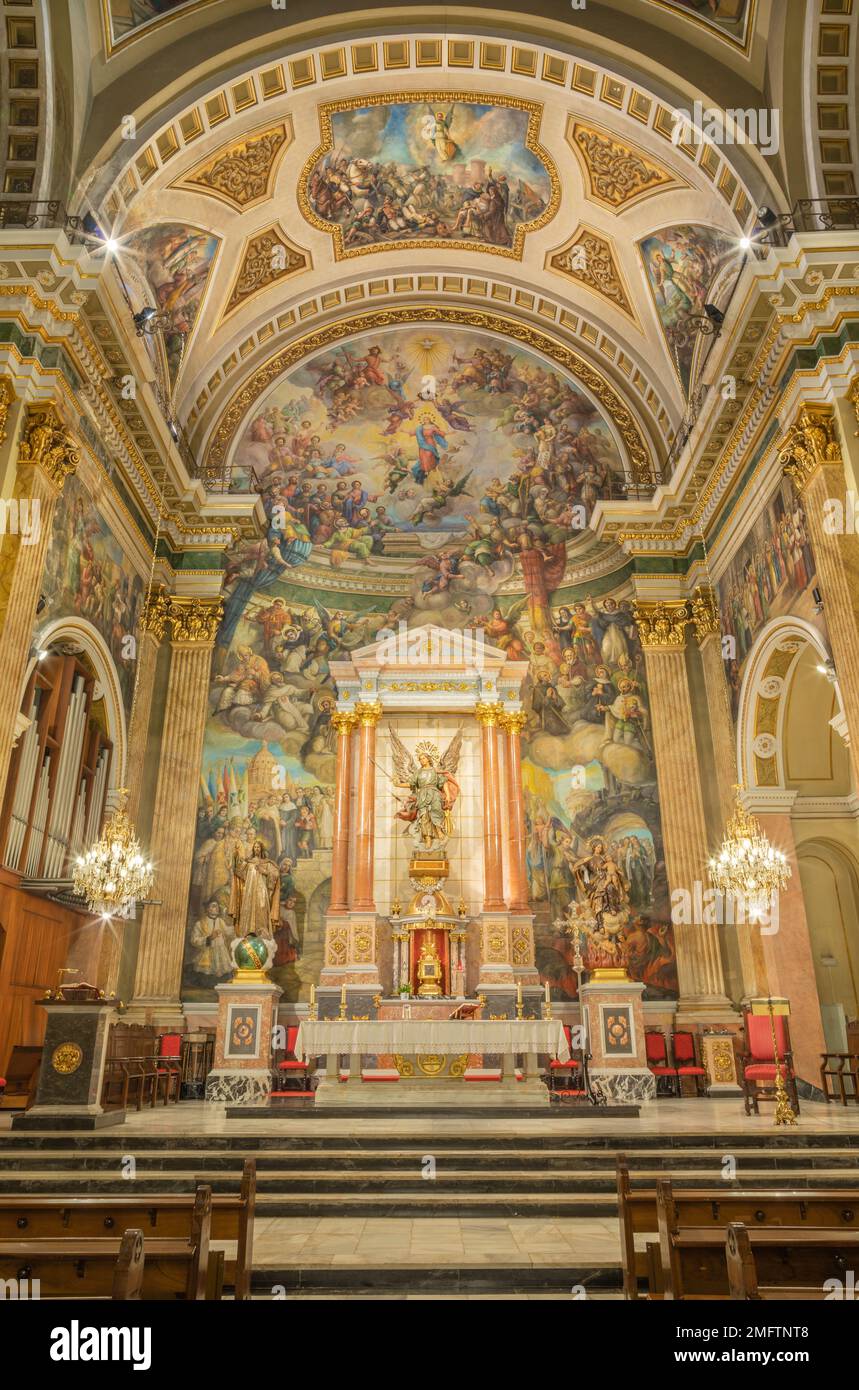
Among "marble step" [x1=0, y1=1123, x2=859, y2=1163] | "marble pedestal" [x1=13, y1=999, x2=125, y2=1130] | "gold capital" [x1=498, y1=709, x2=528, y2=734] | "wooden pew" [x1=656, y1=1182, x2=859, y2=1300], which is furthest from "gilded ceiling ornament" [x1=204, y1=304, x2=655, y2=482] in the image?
"wooden pew" [x1=656, y1=1182, x2=859, y2=1300]

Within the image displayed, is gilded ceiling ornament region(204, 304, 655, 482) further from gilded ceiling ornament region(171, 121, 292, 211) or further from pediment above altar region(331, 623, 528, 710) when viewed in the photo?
pediment above altar region(331, 623, 528, 710)

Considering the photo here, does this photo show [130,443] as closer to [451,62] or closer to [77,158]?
[77,158]

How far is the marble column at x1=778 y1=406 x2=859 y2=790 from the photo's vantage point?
404 inches

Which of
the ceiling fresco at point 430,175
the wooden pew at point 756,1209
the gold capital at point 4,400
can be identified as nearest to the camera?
the wooden pew at point 756,1209

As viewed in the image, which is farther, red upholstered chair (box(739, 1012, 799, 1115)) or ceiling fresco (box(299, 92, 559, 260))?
ceiling fresco (box(299, 92, 559, 260))

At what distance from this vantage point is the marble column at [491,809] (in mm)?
15164

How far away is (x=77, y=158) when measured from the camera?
1214 centimetres

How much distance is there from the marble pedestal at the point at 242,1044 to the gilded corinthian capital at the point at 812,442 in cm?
981

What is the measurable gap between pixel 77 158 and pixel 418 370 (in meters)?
7.82

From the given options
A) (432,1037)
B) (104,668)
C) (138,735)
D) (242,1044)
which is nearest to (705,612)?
(432,1037)

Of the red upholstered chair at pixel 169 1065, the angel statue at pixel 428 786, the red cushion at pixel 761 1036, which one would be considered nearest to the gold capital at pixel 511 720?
the angel statue at pixel 428 786

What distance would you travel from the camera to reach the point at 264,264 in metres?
16.6

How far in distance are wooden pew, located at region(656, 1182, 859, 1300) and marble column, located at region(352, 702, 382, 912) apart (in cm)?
1143

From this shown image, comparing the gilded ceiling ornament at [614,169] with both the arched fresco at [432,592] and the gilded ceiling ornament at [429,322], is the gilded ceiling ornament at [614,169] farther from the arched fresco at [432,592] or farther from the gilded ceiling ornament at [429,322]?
the arched fresco at [432,592]
